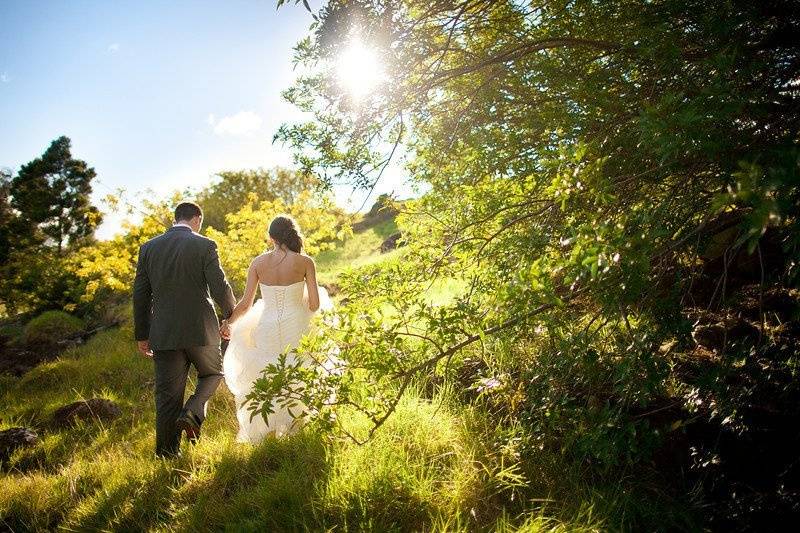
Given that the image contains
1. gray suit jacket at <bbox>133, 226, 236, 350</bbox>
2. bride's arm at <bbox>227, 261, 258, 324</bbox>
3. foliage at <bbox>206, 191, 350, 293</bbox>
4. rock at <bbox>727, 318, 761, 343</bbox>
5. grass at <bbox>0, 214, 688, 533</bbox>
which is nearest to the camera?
grass at <bbox>0, 214, 688, 533</bbox>

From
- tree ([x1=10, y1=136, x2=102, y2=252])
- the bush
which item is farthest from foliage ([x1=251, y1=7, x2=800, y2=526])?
tree ([x1=10, y1=136, x2=102, y2=252])

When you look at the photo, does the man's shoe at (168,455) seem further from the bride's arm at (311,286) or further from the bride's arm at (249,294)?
the bride's arm at (311,286)

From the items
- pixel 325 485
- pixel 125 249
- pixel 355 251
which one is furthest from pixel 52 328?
pixel 325 485

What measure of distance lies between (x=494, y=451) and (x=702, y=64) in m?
2.58

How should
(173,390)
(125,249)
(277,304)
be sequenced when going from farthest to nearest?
1. (125,249)
2. (277,304)
3. (173,390)

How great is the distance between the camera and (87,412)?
5.24 m

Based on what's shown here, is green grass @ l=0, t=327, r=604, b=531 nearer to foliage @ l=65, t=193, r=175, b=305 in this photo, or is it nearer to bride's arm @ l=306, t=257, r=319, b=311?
bride's arm @ l=306, t=257, r=319, b=311

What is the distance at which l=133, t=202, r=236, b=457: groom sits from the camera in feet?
12.4

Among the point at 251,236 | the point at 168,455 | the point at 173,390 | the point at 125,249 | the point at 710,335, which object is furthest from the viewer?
the point at 125,249

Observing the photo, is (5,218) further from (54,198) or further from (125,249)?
(125,249)

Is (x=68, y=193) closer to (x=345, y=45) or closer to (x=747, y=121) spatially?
(x=345, y=45)

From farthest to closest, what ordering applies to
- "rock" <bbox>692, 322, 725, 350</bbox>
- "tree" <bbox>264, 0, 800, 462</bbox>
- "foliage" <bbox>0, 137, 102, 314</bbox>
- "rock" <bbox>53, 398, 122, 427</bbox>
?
"foliage" <bbox>0, 137, 102, 314</bbox>
"rock" <bbox>53, 398, 122, 427</bbox>
"rock" <bbox>692, 322, 725, 350</bbox>
"tree" <bbox>264, 0, 800, 462</bbox>

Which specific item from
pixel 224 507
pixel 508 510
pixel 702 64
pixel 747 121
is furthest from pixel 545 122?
pixel 224 507

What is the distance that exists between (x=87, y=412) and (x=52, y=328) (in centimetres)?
960
